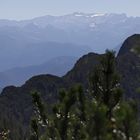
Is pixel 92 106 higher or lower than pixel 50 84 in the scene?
higher

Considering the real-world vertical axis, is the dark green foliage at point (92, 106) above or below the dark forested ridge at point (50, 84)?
above

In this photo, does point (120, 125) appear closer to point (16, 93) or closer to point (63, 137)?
point (63, 137)

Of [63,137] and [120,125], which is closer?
[120,125]

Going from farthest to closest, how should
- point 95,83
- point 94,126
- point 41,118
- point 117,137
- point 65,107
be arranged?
point 41,118, point 95,83, point 65,107, point 117,137, point 94,126

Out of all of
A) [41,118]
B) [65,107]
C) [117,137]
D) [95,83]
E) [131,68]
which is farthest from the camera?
[131,68]

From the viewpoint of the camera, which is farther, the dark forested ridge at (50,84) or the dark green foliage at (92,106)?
the dark forested ridge at (50,84)

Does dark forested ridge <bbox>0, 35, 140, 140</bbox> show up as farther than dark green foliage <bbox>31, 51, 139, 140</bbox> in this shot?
Yes

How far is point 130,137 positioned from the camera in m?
9.75

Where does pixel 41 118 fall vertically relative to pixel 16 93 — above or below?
above

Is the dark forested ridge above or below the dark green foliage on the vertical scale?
below

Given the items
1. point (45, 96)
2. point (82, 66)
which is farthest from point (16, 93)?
point (82, 66)

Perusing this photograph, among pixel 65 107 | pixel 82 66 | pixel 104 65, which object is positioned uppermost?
pixel 104 65

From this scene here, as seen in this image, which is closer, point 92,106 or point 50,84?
point 92,106

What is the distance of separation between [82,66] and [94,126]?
554 feet
